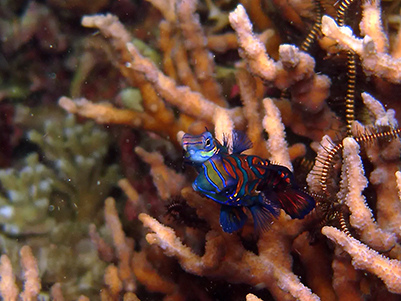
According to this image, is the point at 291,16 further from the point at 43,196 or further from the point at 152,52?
the point at 43,196

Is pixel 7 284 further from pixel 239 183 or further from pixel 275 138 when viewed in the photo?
pixel 275 138

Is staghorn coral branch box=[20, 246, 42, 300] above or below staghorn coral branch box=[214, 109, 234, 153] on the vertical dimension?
below

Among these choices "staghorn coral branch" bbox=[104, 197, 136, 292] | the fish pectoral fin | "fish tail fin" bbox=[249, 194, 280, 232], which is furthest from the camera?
"staghorn coral branch" bbox=[104, 197, 136, 292]

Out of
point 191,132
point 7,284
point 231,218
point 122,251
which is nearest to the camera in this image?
point 231,218

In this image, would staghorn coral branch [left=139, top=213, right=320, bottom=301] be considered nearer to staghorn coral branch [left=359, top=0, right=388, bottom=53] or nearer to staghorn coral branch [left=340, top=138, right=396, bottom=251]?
staghorn coral branch [left=340, top=138, right=396, bottom=251]

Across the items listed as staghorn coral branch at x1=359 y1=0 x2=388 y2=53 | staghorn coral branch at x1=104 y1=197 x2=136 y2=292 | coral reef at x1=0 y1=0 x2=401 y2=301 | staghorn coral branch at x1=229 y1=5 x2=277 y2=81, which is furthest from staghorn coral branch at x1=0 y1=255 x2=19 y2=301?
staghorn coral branch at x1=359 y1=0 x2=388 y2=53

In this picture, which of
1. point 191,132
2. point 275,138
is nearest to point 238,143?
point 275,138
